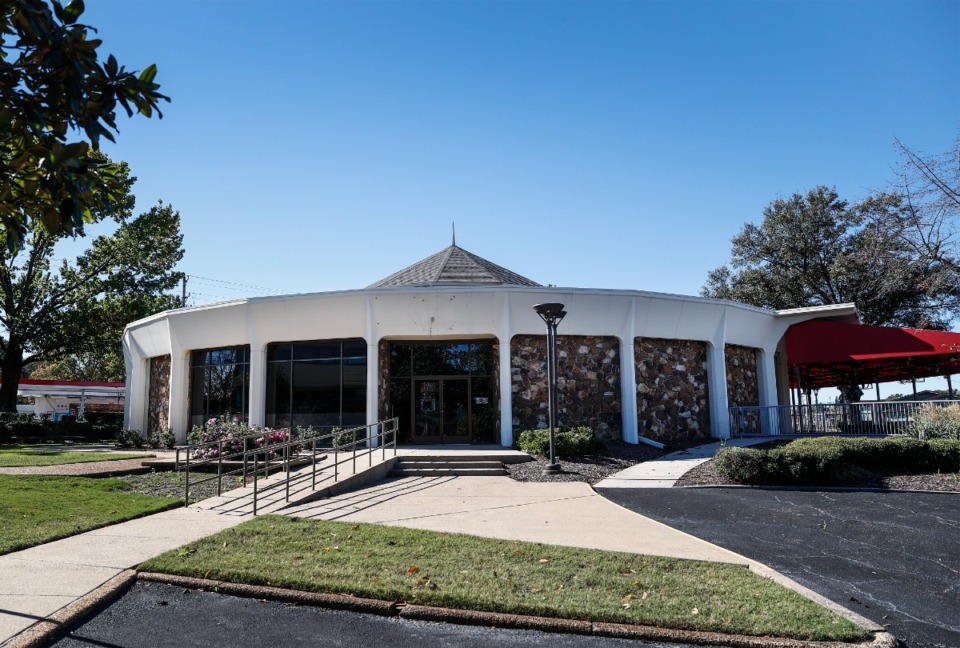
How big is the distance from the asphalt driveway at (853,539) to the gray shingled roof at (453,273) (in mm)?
10703

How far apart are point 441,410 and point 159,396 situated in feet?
36.9

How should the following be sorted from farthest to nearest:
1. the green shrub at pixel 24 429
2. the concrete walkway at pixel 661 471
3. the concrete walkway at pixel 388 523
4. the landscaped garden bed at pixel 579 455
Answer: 1. the green shrub at pixel 24 429
2. the landscaped garden bed at pixel 579 455
3. the concrete walkway at pixel 661 471
4. the concrete walkway at pixel 388 523

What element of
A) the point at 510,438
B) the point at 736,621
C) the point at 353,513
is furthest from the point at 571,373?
the point at 736,621

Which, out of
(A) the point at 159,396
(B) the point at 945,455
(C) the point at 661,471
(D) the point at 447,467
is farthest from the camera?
(A) the point at 159,396

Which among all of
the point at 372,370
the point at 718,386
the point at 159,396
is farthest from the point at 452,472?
the point at 159,396

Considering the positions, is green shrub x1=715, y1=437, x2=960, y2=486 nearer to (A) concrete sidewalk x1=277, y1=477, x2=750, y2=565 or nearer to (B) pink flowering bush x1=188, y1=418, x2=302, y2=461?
(A) concrete sidewalk x1=277, y1=477, x2=750, y2=565

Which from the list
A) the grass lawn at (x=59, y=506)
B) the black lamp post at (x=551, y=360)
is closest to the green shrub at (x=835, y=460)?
the black lamp post at (x=551, y=360)

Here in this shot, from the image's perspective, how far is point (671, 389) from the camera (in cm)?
2056

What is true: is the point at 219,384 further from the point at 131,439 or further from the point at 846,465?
the point at 846,465

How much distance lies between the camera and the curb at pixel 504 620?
491 centimetres

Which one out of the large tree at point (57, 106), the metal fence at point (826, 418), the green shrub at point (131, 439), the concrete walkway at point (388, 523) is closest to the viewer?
the large tree at point (57, 106)

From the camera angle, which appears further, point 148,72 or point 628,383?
point 628,383

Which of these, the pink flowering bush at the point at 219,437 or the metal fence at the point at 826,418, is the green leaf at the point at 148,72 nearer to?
the pink flowering bush at the point at 219,437

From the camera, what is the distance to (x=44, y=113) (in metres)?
4.55
